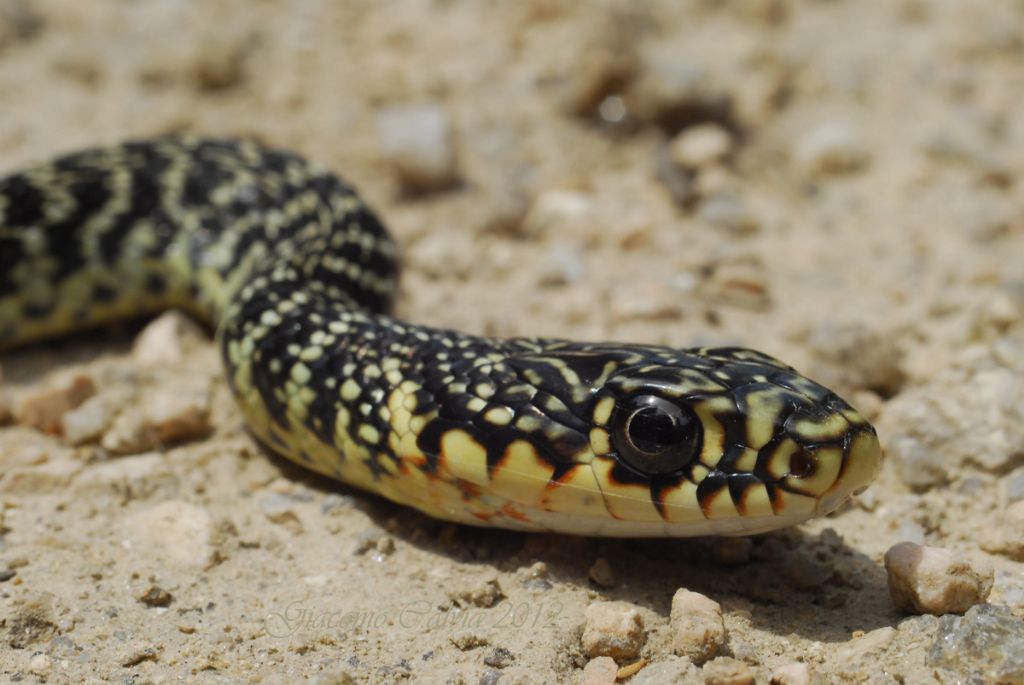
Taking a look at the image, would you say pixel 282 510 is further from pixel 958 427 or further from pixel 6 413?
pixel 958 427

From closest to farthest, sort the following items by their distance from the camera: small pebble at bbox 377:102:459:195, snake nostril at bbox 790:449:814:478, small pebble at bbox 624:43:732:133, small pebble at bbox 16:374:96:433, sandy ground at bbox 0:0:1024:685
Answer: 1. snake nostril at bbox 790:449:814:478
2. sandy ground at bbox 0:0:1024:685
3. small pebble at bbox 16:374:96:433
4. small pebble at bbox 377:102:459:195
5. small pebble at bbox 624:43:732:133

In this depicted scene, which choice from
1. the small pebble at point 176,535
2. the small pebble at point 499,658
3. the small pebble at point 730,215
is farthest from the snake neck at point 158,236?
the small pebble at point 499,658

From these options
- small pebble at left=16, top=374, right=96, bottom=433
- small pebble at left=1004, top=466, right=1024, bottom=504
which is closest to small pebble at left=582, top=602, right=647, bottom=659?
small pebble at left=1004, top=466, right=1024, bottom=504

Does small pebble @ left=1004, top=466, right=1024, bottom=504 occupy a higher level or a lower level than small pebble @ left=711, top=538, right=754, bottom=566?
higher

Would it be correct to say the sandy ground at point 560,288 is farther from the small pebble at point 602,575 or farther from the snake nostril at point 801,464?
the snake nostril at point 801,464

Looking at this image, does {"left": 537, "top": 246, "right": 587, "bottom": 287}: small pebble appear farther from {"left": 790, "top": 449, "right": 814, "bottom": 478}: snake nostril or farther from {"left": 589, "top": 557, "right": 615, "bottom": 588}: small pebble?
{"left": 790, "top": 449, "right": 814, "bottom": 478}: snake nostril

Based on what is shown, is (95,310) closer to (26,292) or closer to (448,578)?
(26,292)

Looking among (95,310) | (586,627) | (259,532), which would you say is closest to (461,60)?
(95,310)
